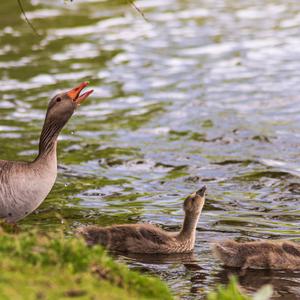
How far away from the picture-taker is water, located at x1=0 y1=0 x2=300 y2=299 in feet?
44.4

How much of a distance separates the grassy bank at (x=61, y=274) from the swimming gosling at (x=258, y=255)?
3.19m

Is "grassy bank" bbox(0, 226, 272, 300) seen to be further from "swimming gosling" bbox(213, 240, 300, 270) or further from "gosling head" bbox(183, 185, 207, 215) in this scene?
"gosling head" bbox(183, 185, 207, 215)

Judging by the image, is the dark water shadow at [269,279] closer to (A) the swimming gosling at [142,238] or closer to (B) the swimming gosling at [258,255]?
(B) the swimming gosling at [258,255]

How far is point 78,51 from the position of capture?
90.2 feet

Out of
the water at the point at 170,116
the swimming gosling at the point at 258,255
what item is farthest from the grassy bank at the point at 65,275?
the swimming gosling at the point at 258,255

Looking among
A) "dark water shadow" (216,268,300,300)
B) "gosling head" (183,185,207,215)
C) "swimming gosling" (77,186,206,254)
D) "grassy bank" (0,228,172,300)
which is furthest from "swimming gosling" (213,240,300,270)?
"grassy bank" (0,228,172,300)

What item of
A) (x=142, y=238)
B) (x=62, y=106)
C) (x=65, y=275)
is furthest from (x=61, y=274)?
(x=142, y=238)

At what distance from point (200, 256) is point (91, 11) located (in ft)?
73.0

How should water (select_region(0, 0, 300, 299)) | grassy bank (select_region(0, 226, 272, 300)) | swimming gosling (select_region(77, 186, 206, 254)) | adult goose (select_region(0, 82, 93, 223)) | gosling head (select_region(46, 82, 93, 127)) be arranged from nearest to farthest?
1. grassy bank (select_region(0, 226, 272, 300))
2. adult goose (select_region(0, 82, 93, 223))
3. gosling head (select_region(46, 82, 93, 127))
4. swimming gosling (select_region(77, 186, 206, 254))
5. water (select_region(0, 0, 300, 299))

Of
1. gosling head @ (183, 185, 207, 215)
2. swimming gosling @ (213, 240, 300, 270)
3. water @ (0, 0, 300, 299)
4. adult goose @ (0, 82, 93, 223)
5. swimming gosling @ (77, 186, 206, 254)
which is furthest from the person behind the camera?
water @ (0, 0, 300, 299)

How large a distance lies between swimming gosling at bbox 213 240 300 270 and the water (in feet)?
0.49

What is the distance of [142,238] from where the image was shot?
38.9 feet

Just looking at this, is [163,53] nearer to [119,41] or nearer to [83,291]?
[119,41]

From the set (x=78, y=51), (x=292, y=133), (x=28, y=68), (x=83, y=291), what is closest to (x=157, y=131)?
(x=292, y=133)
